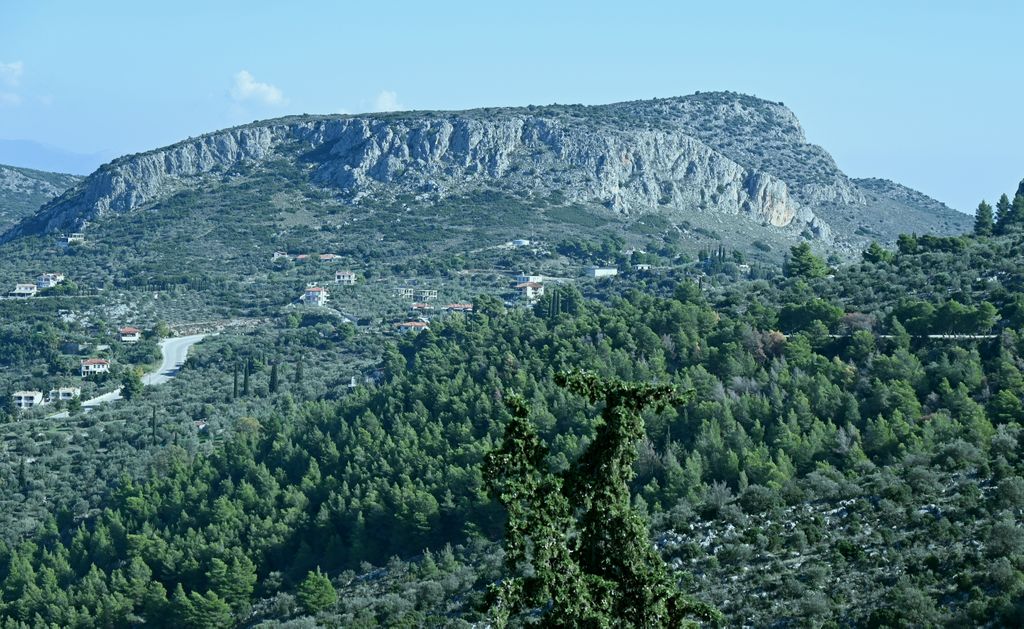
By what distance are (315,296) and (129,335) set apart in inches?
703

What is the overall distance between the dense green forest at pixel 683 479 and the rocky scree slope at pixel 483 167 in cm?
8444

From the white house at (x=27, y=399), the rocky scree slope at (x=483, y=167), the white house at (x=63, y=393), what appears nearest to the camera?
the white house at (x=27, y=399)

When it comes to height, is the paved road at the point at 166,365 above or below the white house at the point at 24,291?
below

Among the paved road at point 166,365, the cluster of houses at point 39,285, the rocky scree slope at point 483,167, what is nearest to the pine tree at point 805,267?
the paved road at point 166,365

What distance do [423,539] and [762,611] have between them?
56.0 feet

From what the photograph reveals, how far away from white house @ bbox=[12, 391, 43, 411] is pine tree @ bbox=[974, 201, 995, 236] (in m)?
61.8

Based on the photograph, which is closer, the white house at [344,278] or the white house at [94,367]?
the white house at [94,367]

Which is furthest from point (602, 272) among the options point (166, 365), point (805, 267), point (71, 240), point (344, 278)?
point (71, 240)

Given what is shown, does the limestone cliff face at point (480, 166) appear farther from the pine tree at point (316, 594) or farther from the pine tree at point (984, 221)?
the pine tree at point (316, 594)

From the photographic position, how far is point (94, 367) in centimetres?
8825

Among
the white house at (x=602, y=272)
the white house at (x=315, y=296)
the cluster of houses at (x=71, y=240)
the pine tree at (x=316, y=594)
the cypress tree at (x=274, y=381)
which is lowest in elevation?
the pine tree at (x=316, y=594)

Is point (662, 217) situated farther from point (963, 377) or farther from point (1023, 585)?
point (1023, 585)

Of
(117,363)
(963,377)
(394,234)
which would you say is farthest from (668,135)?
(963,377)

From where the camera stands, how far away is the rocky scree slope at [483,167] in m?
152
